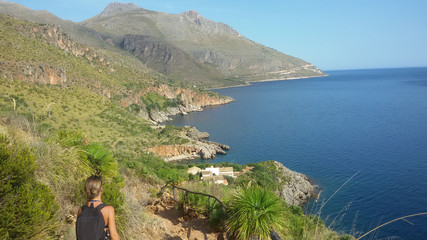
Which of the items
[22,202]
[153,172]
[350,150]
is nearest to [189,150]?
[350,150]

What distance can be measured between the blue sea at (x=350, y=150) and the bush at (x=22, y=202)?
23.1 ft

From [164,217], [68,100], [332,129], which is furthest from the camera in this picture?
[332,129]

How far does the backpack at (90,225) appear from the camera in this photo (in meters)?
3.62

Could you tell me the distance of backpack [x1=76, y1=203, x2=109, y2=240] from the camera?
3.62 meters

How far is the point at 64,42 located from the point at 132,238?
7784 centimetres

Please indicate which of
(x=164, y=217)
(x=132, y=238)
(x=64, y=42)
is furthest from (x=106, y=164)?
(x=64, y=42)

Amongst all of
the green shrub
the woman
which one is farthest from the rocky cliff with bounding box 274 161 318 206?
the woman

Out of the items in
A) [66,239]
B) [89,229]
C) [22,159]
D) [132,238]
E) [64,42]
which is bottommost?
[132,238]

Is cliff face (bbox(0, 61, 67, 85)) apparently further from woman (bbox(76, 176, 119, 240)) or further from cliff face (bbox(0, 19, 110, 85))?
woman (bbox(76, 176, 119, 240))

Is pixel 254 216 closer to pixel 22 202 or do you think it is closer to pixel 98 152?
pixel 22 202

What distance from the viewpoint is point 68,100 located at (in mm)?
46625

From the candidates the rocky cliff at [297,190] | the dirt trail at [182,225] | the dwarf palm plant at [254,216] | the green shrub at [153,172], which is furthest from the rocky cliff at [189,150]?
the dwarf palm plant at [254,216]

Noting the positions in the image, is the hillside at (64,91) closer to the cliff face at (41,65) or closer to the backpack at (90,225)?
the cliff face at (41,65)

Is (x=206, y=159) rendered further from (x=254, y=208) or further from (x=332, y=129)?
(x=254, y=208)
